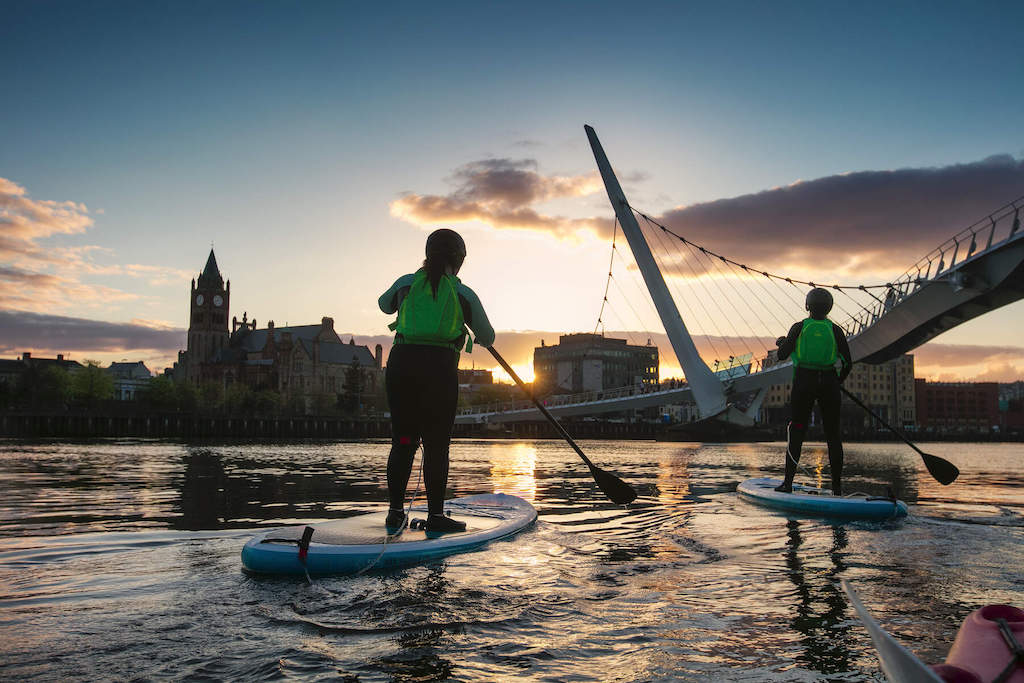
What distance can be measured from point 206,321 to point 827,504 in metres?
169

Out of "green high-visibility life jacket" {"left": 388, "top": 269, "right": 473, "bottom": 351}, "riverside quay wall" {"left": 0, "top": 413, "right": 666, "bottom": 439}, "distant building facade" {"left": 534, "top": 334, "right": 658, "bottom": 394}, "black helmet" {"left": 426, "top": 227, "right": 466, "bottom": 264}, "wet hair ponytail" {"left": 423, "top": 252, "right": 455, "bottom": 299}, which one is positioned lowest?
"riverside quay wall" {"left": 0, "top": 413, "right": 666, "bottom": 439}

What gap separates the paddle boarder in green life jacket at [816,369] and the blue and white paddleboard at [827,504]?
296 mm

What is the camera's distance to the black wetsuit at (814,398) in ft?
28.0

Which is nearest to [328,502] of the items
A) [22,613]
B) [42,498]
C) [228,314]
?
[42,498]

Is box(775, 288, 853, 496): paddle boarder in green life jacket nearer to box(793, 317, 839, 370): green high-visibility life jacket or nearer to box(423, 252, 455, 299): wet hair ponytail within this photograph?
box(793, 317, 839, 370): green high-visibility life jacket

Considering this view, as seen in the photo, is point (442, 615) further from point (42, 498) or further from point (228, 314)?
point (228, 314)

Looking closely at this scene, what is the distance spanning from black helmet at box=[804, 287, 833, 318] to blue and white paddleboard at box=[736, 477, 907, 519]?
7.25 feet

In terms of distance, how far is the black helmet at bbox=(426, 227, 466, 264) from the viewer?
5527 millimetres

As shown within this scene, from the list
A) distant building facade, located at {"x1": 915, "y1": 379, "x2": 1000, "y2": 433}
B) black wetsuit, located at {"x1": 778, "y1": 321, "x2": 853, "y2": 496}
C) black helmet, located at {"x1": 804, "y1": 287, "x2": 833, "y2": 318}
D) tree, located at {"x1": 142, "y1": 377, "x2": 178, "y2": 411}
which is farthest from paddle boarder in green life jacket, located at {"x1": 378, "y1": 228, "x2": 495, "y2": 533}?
distant building facade, located at {"x1": 915, "y1": 379, "x2": 1000, "y2": 433}

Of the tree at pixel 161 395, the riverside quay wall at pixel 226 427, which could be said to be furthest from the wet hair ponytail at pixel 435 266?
the tree at pixel 161 395

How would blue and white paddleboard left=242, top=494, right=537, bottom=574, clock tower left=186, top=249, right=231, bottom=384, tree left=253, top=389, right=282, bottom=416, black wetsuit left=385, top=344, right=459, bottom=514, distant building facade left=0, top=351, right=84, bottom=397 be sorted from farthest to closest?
clock tower left=186, top=249, right=231, bottom=384
distant building facade left=0, top=351, right=84, bottom=397
tree left=253, top=389, right=282, bottom=416
black wetsuit left=385, top=344, right=459, bottom=514
blue and white paddleboard left=242, top=494, right=537, bottom=574

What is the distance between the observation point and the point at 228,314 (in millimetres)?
163125

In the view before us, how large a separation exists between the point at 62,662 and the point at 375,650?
1.16m

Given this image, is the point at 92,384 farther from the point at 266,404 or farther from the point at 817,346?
the point at 817,346
